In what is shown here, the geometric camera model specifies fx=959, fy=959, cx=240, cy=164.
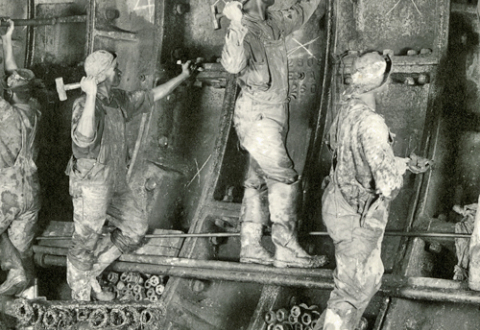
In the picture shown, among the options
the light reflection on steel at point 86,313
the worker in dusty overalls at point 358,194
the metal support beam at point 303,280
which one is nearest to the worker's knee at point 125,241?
the metal support beam at point 303,280

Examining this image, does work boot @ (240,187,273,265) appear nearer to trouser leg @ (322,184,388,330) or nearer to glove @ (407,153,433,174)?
trouser leg @ (322,184,388,330)

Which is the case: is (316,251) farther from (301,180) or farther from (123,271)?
(123,271)

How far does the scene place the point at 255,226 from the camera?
244 inches

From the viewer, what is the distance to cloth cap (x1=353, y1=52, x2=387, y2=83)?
534 cm

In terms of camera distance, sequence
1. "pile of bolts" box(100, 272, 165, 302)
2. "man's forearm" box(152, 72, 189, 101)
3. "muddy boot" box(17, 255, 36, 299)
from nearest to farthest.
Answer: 1. "pile of bolts" box(100, 272, 165, 302)
2. "man's forearm" box(152, 72, 189, 101)
3. "muddy boot" box(17, 255, 36, 299)

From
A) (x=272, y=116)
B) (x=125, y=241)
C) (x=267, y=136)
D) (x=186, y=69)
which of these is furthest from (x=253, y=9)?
(x=125, y=241)

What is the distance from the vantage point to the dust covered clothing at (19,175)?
7051 millimetres

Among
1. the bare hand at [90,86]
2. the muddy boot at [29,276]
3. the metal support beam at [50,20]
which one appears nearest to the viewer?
the bare hand at [90,86]

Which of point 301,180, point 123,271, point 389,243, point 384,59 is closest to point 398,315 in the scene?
point 389,243

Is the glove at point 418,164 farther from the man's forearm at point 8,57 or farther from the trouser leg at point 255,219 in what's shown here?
the man's forearm at point 8,57

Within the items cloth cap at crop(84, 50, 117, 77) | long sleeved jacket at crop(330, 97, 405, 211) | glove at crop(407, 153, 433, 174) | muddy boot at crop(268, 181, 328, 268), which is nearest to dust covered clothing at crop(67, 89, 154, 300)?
cloth cap at crop(84, 50, 117, 77)

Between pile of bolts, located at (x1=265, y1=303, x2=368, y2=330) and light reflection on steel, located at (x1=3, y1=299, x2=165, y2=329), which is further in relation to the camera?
light reflection on steel, located at (x1=3, y1=299, x2=165, y2=329)

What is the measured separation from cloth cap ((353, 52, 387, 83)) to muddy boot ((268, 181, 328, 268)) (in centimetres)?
101

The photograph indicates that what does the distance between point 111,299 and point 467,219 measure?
2.51 metres
